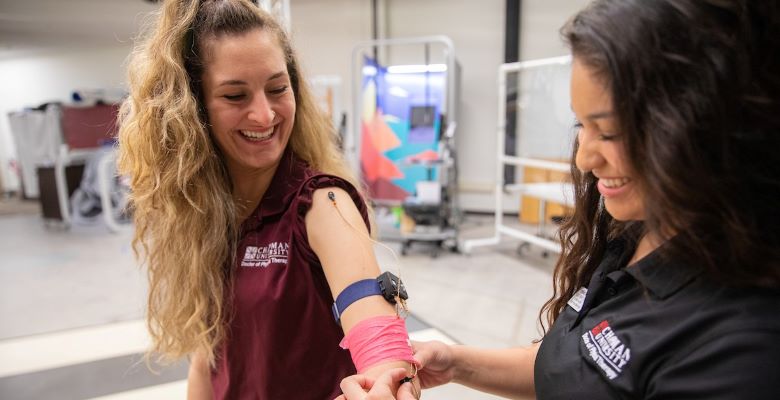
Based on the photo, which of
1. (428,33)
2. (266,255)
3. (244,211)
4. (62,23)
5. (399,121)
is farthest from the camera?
(62,23)

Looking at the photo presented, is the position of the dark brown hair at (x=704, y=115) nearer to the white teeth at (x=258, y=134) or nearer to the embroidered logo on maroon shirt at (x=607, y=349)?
the embroidered logo on maroon shirt at (x=607, y=349)

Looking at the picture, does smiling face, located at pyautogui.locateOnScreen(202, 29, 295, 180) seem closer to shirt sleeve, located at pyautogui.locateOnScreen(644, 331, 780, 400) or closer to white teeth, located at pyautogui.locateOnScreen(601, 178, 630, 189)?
white teeth, located at pyautogui.locateOnScreen(601, 178, 630, 189)

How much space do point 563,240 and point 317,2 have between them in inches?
276

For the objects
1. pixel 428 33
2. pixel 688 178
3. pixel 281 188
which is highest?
pixel 428 33

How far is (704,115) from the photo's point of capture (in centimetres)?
49

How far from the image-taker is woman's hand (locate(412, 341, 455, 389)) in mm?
993

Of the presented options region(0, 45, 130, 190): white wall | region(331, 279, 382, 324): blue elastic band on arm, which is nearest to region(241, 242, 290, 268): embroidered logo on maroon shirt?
region(331, 279, 382, 324): blue elastic band on arm

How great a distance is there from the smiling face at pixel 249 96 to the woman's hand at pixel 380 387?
513mm

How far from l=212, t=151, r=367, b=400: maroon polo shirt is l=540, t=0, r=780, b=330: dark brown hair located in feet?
2.04

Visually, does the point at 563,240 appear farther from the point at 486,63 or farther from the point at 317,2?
the point at 317,2

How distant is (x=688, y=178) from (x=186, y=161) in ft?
3.10

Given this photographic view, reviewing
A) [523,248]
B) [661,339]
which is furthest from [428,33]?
[661,339]

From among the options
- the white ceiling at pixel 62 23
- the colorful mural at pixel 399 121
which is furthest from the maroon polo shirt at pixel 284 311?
the white ceiling at pixel 62 23

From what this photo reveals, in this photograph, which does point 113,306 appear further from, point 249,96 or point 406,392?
point 406,392
